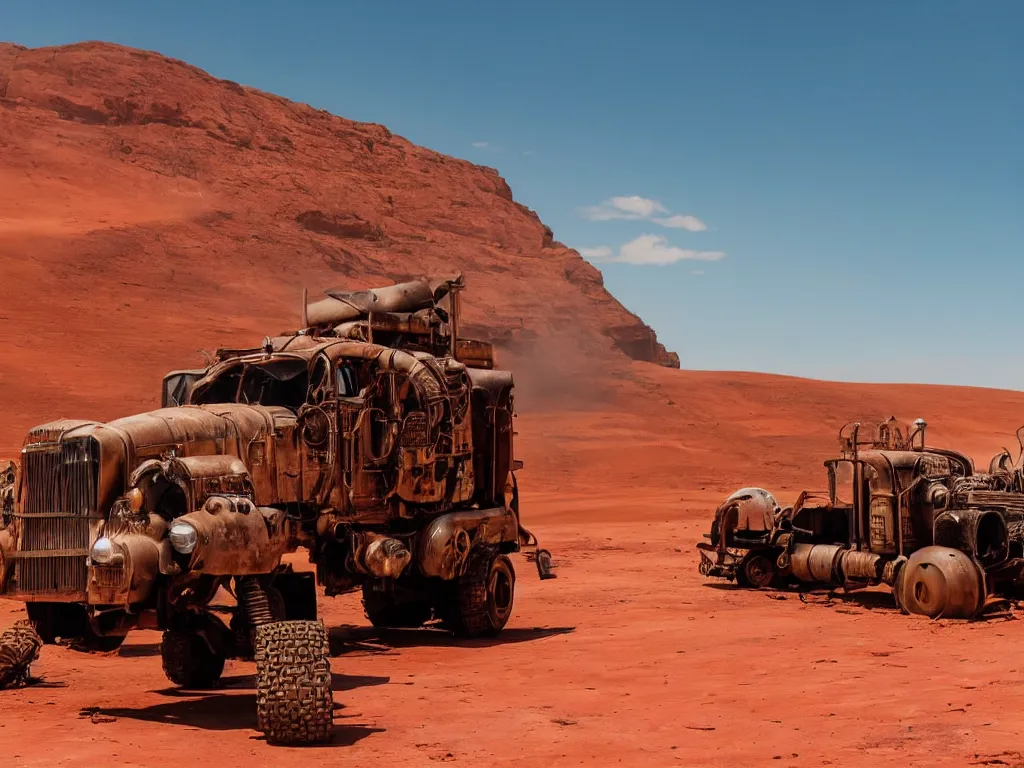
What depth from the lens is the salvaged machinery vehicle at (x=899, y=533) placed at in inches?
629

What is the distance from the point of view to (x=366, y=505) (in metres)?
13.4

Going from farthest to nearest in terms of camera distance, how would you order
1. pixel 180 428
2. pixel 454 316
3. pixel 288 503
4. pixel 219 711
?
pixel 454 316 < pixel 288 503 < pixel 180 428 < pixel 219 711

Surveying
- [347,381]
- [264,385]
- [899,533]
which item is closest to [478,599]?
[347,381]

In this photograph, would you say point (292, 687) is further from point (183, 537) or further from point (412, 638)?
point (412, 638)

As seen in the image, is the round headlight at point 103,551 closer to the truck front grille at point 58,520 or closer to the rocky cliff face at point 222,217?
the truck front grille at point 58,520

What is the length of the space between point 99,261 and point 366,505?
49.6 m

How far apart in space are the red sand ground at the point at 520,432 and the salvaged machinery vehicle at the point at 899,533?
624 millimetres

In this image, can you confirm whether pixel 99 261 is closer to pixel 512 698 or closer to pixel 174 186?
pixel 174 186

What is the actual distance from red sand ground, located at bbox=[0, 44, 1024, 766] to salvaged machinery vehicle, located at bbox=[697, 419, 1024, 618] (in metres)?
0.62

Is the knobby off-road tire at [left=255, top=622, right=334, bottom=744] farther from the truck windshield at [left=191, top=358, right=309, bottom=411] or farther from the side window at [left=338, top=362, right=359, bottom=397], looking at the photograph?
the side window at [left=338, top=362, right=359, bottom=397]

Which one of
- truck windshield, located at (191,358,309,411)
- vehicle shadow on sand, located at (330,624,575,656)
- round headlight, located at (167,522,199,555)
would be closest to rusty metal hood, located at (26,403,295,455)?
truck windshield, located at (191,358,309,411)

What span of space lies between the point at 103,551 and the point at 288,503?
11.0 ft

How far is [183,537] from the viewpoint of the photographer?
354 inches

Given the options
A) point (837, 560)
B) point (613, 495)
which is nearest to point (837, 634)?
point (837, 560)
